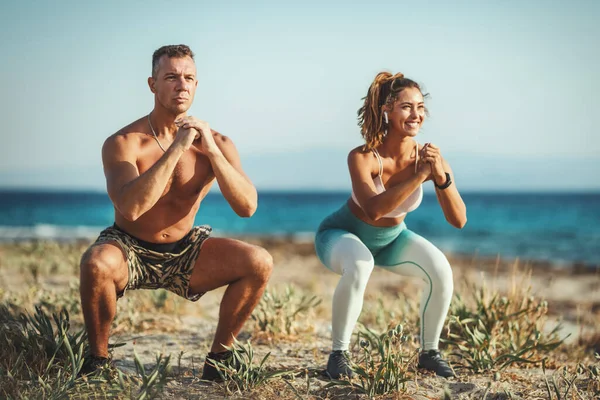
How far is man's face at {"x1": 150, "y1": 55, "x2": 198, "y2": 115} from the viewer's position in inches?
152

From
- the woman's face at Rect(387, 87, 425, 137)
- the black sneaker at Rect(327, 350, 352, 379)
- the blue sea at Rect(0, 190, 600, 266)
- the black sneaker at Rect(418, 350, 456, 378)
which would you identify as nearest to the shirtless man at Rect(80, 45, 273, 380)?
the black sneaker at Rect(327, 350, 352, 379)

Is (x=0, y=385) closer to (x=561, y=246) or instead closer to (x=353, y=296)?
(x=353, y=296)

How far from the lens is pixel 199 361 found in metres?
4.50

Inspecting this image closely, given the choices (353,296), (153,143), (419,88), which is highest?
(419,88)

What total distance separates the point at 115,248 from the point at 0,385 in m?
0.91

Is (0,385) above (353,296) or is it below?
below

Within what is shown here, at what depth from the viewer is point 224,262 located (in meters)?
3.87

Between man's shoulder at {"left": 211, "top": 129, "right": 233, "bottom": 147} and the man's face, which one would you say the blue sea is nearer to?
man's shoulder at {"left": 211, "top": 129, "right": 233, "bottom": 147}

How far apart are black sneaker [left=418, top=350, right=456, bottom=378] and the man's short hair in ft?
7.82

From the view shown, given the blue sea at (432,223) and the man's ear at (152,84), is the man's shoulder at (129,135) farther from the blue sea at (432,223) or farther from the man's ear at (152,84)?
the blue sea at (432,223)

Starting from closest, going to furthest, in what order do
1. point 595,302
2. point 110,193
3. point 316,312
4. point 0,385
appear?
1. point 0,385
2. point 110,193
3. point 316,312
4. point 595,302

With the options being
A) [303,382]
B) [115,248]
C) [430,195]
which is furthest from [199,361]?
[430,195]

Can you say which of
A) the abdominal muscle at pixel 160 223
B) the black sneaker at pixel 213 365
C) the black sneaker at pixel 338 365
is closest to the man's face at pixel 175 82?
the abdominal muscle at pixel 160 223

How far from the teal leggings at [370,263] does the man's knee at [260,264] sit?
450mm
